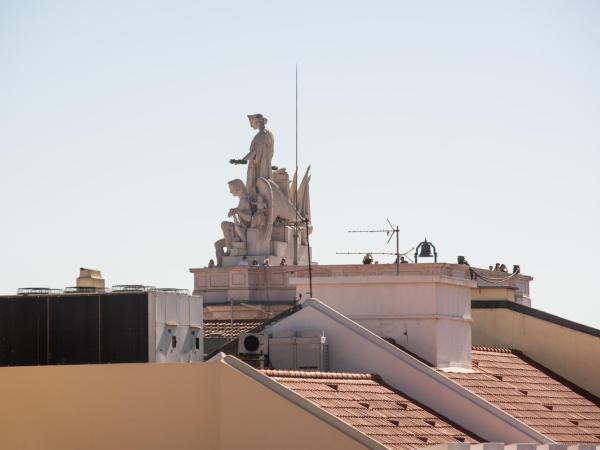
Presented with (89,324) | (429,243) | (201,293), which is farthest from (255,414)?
(201,293)

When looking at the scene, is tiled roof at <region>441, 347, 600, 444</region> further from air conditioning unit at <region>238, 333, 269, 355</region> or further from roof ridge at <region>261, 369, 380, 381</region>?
air conditioning unit at <region>238, 333, 269, 355</region>

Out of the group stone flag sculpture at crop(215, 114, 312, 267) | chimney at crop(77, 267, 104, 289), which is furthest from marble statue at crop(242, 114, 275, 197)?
chimney at crop(77, 267, 104, 289)

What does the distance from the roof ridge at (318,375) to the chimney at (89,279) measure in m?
4.58

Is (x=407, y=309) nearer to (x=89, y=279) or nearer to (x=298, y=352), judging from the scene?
(x=298, y=352)

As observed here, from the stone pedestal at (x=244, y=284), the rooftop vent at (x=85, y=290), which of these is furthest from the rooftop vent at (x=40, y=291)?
the stone pedestal at (x=244, y=284)

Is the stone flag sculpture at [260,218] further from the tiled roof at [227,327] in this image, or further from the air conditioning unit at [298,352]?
the air conditioning unit at [298,352]

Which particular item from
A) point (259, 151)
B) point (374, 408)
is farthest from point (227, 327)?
point (259, 151)

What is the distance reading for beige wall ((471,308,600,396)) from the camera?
77.2m

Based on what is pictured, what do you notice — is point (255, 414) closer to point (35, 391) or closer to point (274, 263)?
point (35, 391)

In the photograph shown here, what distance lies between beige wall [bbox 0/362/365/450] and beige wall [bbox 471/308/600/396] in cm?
2221

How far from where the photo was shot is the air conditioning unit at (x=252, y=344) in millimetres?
63719

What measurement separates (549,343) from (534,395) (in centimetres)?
625

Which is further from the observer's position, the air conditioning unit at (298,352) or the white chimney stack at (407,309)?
the white chimney stack at (407,309)

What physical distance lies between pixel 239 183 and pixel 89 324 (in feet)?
116
